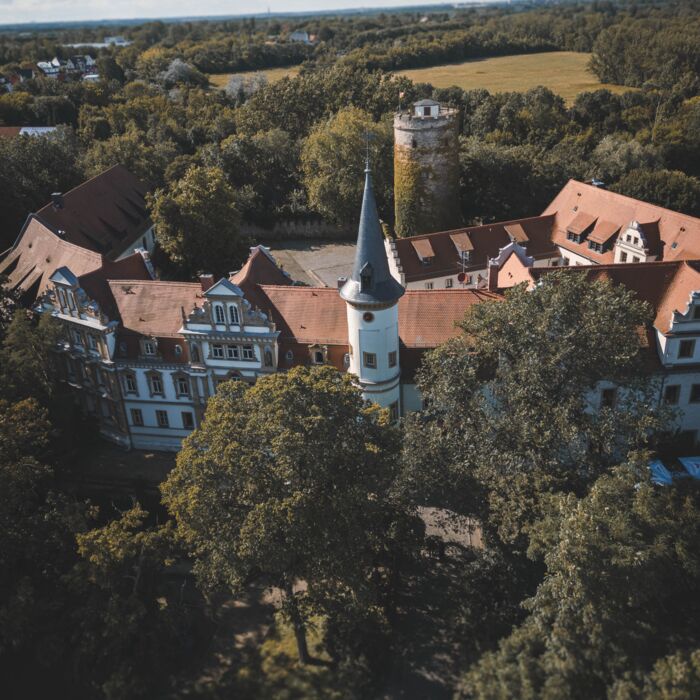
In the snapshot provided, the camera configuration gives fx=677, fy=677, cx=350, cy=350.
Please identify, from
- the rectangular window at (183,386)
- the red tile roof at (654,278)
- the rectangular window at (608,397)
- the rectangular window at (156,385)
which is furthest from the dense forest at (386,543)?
the red tile roof at (654,278)

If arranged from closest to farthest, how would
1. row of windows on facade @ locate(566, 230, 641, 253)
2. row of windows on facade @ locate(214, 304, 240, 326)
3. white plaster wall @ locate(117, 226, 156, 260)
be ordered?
row of windows on facade @ locate(214, 304, 240, 326) < row of windows on facade @ locate(566, 230, 641, 253) < white plaster wall @ locate(117, 226, 156, 260)

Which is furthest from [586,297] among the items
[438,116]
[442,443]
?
[438,116]

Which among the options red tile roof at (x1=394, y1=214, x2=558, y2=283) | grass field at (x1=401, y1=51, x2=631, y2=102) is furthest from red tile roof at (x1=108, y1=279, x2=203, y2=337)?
grass field at (x1=401, y1=51, x2=631, y2=102)

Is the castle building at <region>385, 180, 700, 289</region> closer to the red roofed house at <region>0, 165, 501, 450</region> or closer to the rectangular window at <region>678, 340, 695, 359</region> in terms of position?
the red roofed house at <region>0, 165, 501, 450</region>

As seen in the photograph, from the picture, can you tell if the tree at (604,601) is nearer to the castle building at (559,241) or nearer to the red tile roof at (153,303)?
the red tile roof at (153,303)

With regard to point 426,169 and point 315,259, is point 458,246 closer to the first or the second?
point 426,169

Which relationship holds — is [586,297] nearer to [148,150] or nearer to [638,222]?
[638,222]

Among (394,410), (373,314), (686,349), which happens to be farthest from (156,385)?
(686,349)

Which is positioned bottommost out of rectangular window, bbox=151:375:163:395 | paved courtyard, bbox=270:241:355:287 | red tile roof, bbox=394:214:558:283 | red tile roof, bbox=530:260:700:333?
paved courtyard, bbox=270:241:355:287
